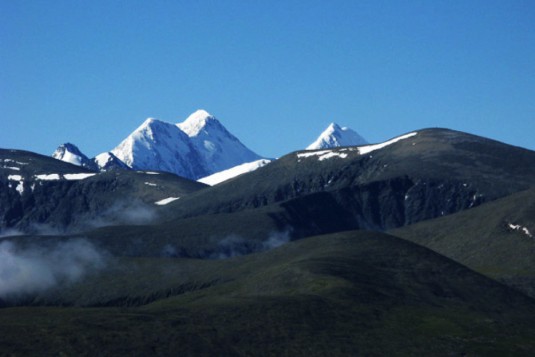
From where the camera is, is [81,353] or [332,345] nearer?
[81,353]

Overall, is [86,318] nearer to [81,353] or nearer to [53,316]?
[53,316]

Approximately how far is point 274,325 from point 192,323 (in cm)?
1588

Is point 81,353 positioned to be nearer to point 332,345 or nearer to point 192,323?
point 192,323

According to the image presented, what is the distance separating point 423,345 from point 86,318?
61013mm

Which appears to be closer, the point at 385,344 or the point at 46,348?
the point at 46,348

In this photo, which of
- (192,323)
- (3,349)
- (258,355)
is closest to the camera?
(3,349)

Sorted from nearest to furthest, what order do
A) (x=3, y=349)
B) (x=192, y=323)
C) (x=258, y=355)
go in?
(x=3, y=349), (x=258, y=355), (x=192, y=323)

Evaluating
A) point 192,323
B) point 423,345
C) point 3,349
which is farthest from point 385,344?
point 3,349

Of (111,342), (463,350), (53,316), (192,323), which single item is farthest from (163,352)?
(463,350)

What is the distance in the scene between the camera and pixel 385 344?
198375 millimetres

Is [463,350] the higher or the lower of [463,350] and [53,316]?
the lower

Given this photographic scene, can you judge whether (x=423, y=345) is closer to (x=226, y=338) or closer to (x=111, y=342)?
(x=226, y=338)

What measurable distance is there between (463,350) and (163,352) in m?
57.7

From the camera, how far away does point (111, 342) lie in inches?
6850
